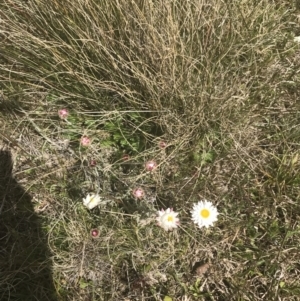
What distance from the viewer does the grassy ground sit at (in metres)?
1.51

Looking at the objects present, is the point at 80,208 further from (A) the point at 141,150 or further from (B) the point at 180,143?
(B) the point at 180,143

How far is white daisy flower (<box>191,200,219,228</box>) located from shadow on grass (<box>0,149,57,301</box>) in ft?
1.98

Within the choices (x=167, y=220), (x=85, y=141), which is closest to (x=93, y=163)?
(x=85, y=141)

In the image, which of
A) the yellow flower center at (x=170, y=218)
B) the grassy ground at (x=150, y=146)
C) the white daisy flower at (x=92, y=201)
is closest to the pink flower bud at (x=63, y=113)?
the grassy ground at (x=150, y=146)

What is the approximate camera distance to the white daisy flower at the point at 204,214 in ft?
4.66

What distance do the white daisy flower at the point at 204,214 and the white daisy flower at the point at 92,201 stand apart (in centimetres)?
36

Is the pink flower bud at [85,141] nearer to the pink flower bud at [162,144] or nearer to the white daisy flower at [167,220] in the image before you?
the pink flower bud at [162,144]

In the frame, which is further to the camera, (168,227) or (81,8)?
(81,8)

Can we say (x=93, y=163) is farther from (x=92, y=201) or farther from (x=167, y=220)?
(x=167, y=220)

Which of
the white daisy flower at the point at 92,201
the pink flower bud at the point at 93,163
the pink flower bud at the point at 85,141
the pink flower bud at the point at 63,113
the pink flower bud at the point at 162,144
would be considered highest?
the pink flower bud at the point at 63,113

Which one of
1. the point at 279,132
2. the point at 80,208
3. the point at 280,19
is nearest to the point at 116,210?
the point at 80,208

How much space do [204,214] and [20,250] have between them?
749 mm

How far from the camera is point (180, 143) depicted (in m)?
1.59

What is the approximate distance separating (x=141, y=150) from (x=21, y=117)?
1.88ft
